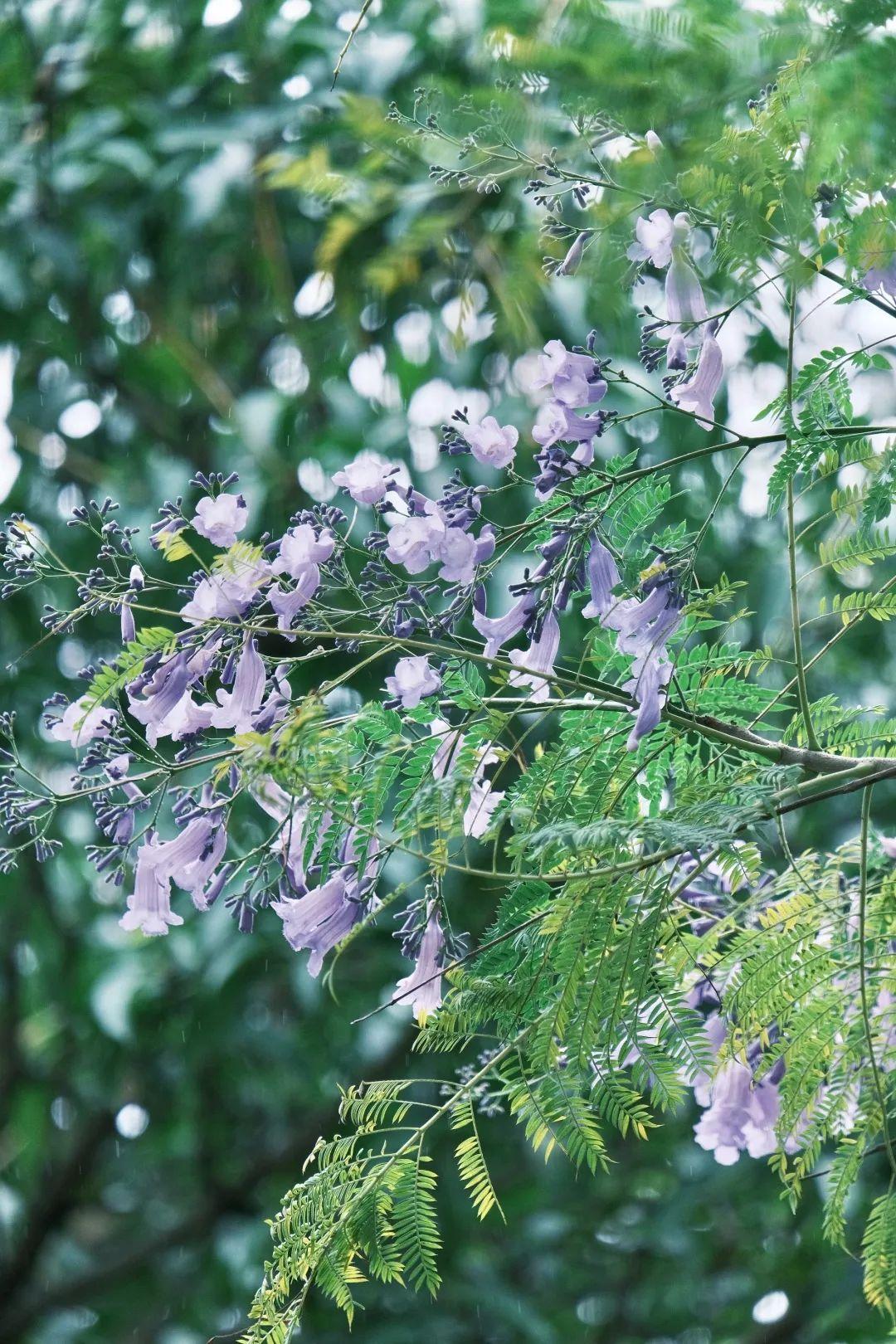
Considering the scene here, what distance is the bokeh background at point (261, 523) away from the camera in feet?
4.71

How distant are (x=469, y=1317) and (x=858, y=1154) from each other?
4.02 ft

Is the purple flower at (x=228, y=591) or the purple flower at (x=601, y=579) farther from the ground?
the purple flower at (x=601, y=579)

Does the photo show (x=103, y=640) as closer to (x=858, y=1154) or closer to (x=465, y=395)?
(x=465, y=395)

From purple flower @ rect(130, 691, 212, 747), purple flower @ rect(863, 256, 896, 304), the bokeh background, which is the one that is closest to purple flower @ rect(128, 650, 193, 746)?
purple flower @ rect(130, 691, 212, 747)

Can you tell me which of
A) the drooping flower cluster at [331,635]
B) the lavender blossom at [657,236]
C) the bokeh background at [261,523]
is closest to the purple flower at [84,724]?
the drooping flower cluster at [331,635]

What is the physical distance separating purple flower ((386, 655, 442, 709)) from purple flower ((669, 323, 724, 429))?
0.11 m

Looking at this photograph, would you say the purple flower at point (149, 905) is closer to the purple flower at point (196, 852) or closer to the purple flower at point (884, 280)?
the purple flower at point (196, 852)

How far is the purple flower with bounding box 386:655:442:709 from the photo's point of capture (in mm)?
427

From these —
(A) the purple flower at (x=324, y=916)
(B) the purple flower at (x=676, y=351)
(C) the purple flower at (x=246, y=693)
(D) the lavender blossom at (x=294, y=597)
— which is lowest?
(A) the purple flower at (x=324, y=916)

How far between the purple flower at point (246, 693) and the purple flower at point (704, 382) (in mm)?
152

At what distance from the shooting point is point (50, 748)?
1.50 meters

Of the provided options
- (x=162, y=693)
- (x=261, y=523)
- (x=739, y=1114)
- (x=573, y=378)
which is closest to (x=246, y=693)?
(x=162, y=693)

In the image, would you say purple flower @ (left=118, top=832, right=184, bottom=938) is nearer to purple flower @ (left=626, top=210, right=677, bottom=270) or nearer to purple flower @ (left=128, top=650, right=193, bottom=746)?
purple flower @ (left=128, top=650, right=193, bottom=746)

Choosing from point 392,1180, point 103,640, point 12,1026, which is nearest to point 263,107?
point 103,640
